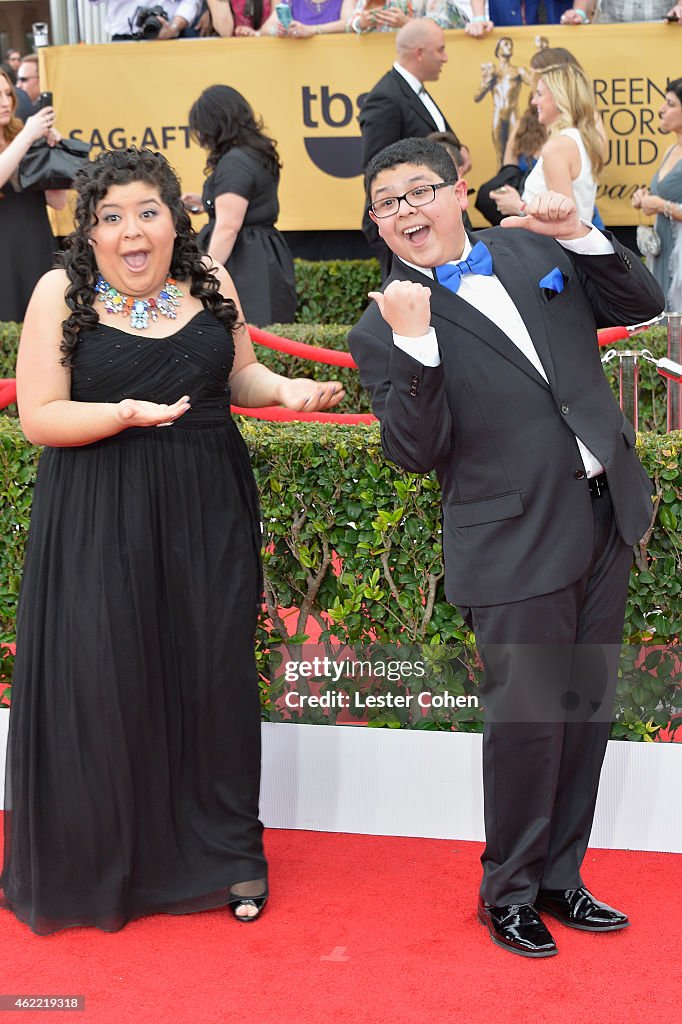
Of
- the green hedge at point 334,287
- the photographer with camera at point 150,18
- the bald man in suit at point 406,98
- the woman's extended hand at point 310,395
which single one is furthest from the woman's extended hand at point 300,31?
the woman's extended hand at point 310,395

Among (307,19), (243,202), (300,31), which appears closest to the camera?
(243,202)

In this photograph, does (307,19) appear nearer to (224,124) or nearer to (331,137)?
(331,137)

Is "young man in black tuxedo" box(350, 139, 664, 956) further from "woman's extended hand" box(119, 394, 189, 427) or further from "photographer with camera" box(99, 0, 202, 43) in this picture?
"photographer with camera" box(99, 0, 202, 43)

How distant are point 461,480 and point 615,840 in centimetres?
146

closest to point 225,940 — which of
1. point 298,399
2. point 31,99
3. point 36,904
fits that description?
point 36,904

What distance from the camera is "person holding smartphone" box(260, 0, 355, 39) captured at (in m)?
9.46

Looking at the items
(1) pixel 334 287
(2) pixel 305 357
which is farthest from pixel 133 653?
(1) pixel 334 287

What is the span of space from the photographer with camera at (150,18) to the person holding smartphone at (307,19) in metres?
0.66

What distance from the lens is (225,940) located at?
3510 millimetres

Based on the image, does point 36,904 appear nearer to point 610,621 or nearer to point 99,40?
point 610,621

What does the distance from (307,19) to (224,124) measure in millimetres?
3334

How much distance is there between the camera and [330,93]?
9562 mm

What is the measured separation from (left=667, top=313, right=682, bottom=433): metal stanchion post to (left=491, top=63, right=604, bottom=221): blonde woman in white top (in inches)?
74.1

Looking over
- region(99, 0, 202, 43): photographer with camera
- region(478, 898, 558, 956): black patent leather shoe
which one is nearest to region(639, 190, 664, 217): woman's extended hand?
region(99, 0, 202, 43): photographer with camera
